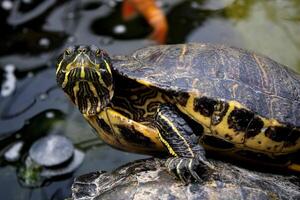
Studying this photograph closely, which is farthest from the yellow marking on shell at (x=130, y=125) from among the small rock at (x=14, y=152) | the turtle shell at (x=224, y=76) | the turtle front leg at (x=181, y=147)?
the small rock at (x=14, y=152)

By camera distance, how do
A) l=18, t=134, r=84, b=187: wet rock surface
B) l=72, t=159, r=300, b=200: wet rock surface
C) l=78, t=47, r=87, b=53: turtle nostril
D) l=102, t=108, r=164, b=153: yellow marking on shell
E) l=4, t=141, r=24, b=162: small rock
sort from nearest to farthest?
l=72, t=159, r=300, b=200: wet rock surface → l=78, t=47, r=87, b=53: turtle nostril → l=102, t=108, r=164, b=153: yellow marking on shell → l=18, t=134, r=84, b=187: wet rock surface → l=4, t=141, r=24, b=162: small rock

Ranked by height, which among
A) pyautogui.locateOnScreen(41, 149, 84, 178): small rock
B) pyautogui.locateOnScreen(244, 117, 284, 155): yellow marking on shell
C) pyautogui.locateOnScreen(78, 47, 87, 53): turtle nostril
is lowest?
pyautogui.locateOnScreen(41, 149, 84, 178): small rock

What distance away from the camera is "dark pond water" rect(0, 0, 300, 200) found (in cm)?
378

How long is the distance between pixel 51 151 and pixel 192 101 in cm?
147

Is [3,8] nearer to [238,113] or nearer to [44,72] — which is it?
[44,72]

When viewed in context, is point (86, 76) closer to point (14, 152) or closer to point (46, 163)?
point (46, 163)

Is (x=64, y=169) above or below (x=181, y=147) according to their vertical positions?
below

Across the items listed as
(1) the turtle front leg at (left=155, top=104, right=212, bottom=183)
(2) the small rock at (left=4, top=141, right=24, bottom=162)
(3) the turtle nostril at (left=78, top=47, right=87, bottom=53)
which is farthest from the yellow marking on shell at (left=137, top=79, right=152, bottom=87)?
(2) the small rock at (left=4, top=141, right=24, bottom=162)

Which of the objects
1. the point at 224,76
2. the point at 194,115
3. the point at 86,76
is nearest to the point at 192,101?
the point at 194,115

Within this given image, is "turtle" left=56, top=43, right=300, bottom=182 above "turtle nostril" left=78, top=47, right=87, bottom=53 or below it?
below

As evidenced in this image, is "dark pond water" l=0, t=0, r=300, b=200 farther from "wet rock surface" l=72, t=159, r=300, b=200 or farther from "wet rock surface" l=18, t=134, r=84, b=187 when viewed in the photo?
"wet rock surface" l=72, t=159, r=300, b=200

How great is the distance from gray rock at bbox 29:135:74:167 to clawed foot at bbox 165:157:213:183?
141cm

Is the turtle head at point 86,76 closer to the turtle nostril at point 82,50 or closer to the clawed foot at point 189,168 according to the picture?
the turtle nostril at point 82,50

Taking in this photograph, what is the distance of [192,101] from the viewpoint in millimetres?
2486
